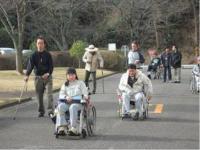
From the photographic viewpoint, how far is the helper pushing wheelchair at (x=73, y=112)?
10852 mm

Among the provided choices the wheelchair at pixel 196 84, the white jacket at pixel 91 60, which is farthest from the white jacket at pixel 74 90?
the wheelchair at pixel 196 84

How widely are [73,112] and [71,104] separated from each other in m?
0.27

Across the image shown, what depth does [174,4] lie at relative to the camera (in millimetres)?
63594

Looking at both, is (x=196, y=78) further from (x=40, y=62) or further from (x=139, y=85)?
(x=40, y=62)

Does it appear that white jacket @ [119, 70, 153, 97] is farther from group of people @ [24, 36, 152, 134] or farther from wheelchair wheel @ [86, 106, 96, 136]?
wheelchair wheel @ [86, 106, 96, 136]

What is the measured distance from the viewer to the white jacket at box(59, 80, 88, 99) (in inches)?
449

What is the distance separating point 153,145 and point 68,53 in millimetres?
37969

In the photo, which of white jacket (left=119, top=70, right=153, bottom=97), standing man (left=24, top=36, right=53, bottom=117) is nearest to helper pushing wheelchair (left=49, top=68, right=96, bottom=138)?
white jacket (left=119, top=70, right=153, bottom=97)

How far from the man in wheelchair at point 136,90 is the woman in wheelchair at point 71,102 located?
2234 mm

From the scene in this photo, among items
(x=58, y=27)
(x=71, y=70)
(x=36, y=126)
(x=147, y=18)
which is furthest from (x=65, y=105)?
(x=147, y=18)

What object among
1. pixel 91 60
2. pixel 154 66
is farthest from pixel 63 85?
pixel 154 66

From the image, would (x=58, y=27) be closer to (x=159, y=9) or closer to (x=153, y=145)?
(x=159, y=9)

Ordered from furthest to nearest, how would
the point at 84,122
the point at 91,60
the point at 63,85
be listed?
the point at 91,60 < the point at 63,85 < the point at 84,122

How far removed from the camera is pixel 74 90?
1152 centimetres
